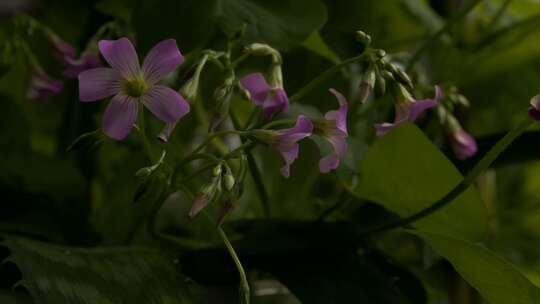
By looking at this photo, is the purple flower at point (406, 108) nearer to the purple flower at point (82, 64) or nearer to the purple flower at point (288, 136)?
the purple flower at point (288, 136)

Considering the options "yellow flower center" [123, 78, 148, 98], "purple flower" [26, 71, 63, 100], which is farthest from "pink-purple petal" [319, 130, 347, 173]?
"purple flower" [26, 71, 63, 100]

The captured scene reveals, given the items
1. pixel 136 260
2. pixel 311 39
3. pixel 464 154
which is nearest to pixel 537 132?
pixel 464 154

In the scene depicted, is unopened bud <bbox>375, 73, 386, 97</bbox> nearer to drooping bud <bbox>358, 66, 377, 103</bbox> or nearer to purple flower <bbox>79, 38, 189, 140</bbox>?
drooping bud <bbox>358, 66, 377, 103</bbox>

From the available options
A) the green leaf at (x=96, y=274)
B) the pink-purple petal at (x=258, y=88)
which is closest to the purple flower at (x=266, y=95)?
the pink-purple petal at (x=258, y=88)

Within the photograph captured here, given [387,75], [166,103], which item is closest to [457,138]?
[387,75]

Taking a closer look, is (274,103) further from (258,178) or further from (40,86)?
(40,86)
